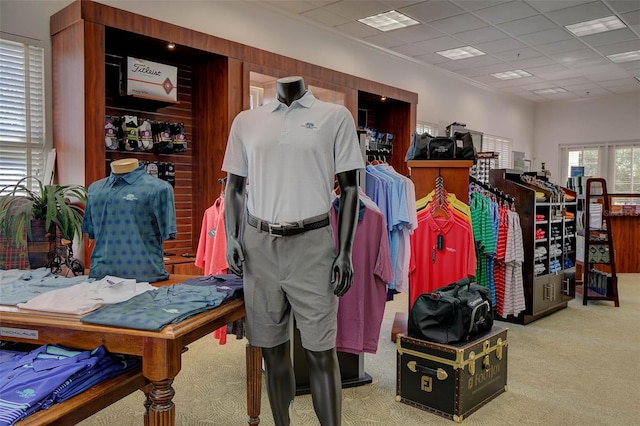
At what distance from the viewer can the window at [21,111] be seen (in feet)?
12.7

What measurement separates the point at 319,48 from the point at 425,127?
297cm

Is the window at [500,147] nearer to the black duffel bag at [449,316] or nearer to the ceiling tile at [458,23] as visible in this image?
the ceiling tile at [458,23]

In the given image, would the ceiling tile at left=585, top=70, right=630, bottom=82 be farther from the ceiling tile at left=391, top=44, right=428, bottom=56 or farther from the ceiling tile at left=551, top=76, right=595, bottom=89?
the ceiling tile at left=391, top=44, right=428, bottom=56

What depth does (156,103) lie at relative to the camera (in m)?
4.40

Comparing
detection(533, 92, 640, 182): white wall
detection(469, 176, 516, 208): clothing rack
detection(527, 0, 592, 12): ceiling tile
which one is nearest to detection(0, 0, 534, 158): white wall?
detection(533, 92, 640, 182): white wall

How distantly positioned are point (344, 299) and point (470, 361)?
783mm

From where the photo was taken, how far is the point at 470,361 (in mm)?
2748

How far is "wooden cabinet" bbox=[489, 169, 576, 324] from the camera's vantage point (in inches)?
190

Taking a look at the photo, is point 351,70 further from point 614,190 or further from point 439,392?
point 614,190

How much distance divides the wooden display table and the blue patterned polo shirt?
63 centimetres

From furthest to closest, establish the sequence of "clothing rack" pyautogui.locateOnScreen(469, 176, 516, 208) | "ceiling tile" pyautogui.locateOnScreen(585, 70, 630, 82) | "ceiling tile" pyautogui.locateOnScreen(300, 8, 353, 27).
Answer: "ceiling tile" pyautogui.locateOnScreen(585, 70, 630, 82), "ceiling tile" pyautogui.locateOnScreen(300, 8, 353, 27), "clothing rack" pyautogui.locateOnScreen(469, 176, 516, 208)

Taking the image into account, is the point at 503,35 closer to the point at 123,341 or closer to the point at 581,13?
the point at 581,13

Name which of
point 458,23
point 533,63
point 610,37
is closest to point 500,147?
point 533,63

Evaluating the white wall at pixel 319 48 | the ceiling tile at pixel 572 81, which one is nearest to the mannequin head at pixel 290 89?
the white wall at pixel 319 48
